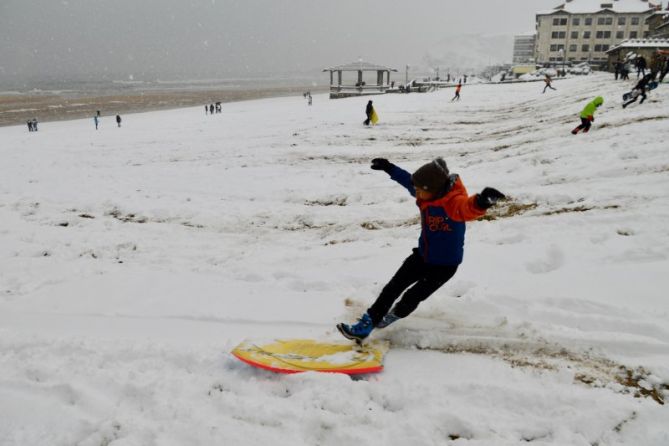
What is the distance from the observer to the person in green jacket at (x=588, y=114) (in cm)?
1287

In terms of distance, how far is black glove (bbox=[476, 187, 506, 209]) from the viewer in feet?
10.2

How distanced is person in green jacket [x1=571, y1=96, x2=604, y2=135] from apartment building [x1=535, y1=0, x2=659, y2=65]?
9693 centimetres

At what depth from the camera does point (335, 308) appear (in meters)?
5.09

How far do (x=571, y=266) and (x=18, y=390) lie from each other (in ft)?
20.5

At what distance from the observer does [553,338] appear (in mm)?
4094

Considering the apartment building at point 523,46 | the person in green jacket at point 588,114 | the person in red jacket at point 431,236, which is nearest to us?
the person in red jacket at point 431,236

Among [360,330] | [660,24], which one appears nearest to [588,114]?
[360,330]

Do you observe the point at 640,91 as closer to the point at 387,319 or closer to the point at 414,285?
the point at 414,285

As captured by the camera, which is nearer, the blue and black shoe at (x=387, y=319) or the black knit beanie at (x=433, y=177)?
the black knit beanie at (x=433, y=177)

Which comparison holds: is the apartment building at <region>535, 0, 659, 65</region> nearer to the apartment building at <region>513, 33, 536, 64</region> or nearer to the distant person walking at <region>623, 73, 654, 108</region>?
the apartment building at <region>513, 33, 536, 64</region>

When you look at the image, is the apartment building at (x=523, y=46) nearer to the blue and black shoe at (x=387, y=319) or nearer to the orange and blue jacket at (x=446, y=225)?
the orange and blue jacket at (x=446, y=225)

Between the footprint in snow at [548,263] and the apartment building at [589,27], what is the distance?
106m

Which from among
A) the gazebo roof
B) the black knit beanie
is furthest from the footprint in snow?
the gazebo roof

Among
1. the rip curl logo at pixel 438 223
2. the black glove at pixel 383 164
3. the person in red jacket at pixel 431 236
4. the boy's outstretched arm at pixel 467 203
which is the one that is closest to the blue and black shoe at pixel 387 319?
the person in red jacket at pixel 431 236
